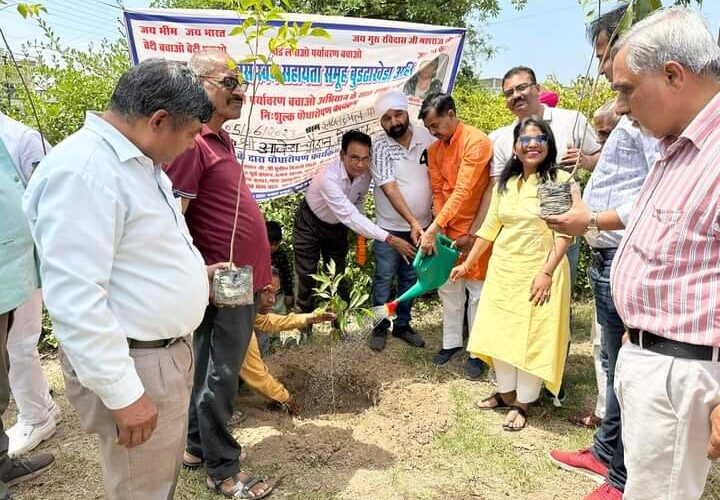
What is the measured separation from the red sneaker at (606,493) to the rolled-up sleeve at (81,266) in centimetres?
218

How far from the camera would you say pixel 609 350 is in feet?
8.79

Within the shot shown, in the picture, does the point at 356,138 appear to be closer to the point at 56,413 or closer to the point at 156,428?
the point at 56,413

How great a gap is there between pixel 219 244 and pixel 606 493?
2.14 metres

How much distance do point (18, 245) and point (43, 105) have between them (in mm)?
2546

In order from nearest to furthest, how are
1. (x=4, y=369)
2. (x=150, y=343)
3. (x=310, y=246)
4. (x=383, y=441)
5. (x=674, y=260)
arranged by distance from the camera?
1. (x=674, y=260)
2. (x=150, y=343)
3. (x=4, y=369)
4. (x=383, y=441)
5. (x=310, y=246)

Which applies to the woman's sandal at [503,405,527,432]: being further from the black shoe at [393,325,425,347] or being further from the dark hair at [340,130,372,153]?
the dark hair at [340,130,372,153]

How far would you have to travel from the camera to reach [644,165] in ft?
8.02

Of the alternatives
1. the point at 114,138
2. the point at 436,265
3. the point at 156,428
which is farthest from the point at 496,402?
the point at 114,138

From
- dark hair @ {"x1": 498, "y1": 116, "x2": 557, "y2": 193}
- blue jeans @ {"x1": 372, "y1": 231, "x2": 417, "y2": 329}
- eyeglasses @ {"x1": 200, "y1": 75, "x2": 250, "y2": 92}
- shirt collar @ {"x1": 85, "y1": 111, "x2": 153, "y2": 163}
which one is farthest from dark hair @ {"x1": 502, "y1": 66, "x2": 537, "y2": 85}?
shirt collar @ {"x1": 85, "y1": 111, "x2": 153, "y2": 163}

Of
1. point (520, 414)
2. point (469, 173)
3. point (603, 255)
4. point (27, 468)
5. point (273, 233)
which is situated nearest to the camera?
point (603, 255)

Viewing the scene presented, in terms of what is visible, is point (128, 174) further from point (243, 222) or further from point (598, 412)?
point (598, 412)

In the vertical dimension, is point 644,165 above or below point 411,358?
above

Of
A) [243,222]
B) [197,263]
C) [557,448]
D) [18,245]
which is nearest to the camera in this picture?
[197,263]

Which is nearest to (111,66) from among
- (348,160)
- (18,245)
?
(348,160)
